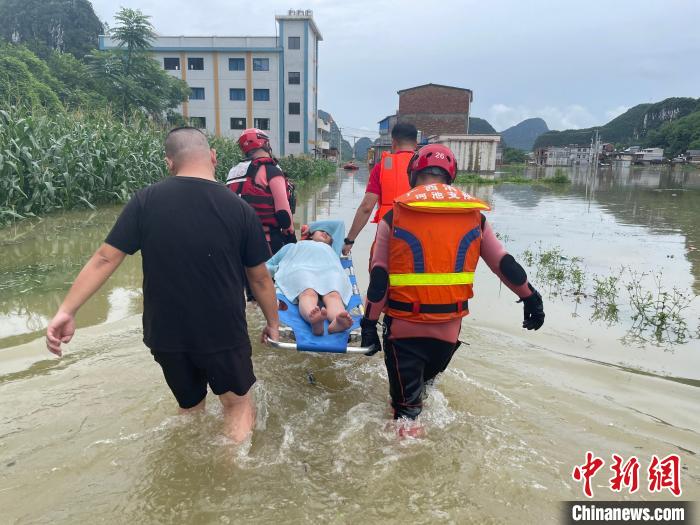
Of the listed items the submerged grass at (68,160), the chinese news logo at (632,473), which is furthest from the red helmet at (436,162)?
the submerged grass at (68,160)

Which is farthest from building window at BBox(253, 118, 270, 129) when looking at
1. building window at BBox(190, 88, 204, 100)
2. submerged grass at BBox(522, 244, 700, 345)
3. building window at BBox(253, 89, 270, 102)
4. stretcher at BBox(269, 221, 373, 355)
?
stretcher at BBox(269, 221, 373, 355)

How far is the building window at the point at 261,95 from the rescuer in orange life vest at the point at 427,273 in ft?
166

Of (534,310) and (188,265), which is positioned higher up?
(188,265)

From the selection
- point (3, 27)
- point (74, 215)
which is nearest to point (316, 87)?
point (3, 27)

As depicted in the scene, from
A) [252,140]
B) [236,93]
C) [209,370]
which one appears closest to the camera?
[209,370]

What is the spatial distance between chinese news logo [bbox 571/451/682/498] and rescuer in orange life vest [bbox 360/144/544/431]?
90cm

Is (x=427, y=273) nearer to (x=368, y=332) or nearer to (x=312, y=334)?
(x=368, y=332)

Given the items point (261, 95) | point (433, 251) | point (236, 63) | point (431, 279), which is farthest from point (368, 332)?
point (236, 63)

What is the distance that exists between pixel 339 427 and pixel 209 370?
1.10 meters

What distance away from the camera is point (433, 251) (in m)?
2.64

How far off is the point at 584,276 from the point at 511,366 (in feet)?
12.4

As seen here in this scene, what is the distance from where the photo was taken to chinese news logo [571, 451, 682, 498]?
8.66ft

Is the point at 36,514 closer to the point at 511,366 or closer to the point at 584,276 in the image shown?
the point at 511,366

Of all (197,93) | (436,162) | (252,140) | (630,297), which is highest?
(197,93)
